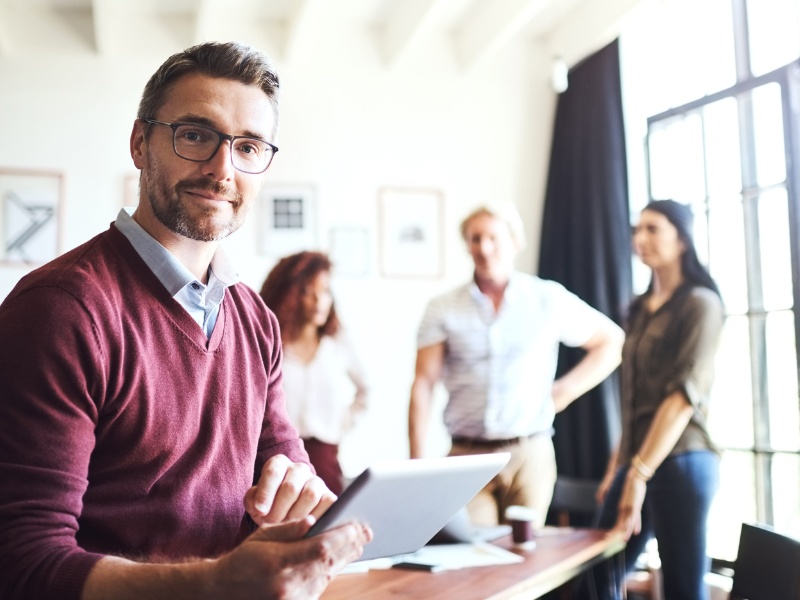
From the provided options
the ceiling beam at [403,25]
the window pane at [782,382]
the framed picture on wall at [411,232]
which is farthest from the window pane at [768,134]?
the framed picture on wall at [411,232]

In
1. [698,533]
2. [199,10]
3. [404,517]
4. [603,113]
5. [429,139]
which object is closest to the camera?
[404,517]

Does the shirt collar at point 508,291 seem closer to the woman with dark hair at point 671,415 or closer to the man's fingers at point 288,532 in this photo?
the woman with dark hair at point 671,415

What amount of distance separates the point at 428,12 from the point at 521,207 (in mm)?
1433

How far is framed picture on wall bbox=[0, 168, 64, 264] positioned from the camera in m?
4.29

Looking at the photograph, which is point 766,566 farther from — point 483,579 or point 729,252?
point 729,252

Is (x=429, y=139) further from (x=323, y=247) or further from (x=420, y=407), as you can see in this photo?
(x=420, y=407)

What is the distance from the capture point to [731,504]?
13.0ft

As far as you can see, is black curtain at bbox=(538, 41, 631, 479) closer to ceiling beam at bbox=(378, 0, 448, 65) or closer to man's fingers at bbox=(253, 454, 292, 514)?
ceiling beam at bbox=(378, 0, 448, 65)

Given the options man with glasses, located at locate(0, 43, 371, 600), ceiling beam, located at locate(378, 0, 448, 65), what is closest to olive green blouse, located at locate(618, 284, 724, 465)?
ceiling beam, located at locate(378, 0, 448, 65)

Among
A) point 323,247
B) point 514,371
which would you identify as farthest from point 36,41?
point 514,371

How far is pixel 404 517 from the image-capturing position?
1.25 metres

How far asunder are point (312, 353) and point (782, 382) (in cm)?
217

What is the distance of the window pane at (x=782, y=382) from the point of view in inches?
144

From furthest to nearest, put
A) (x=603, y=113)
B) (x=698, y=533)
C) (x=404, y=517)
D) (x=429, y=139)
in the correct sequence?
(x=429, y=139) → (x=603, y=113) → (x=698, y=533) → (x=404, y=517)
